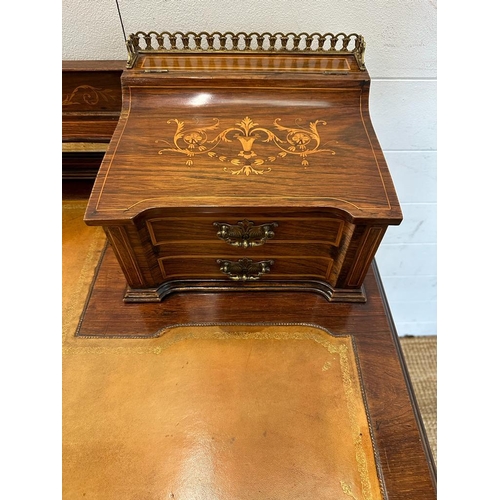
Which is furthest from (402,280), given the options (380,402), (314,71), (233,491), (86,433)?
(86,433)

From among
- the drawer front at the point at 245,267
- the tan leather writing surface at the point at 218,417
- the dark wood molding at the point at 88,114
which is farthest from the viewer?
the dark wood molding at the point at 88,114

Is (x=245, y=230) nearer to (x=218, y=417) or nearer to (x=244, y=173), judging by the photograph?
(x=244, y=173)

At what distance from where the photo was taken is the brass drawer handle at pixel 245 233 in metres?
0.78

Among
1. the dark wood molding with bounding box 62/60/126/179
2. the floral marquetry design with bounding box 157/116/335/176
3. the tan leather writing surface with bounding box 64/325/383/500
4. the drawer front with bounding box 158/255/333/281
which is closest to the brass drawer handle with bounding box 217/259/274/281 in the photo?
the drawer front with bounding box 158/255/333/281

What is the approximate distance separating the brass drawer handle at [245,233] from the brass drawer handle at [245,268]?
84mm

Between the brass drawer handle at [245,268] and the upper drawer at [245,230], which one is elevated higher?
the upper drawer at [245,230]

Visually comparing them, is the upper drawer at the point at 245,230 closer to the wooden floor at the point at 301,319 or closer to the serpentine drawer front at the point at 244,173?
the serpentine drawer front at the point at 244,173

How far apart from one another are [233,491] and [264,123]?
737 mm

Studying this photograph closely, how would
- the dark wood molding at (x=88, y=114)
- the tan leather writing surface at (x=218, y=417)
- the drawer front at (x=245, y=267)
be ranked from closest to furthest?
the tan leather writing surface at (x=218, y=417) < the drawer front at (x=245, y=267) < the dark wood molding at (x=88, y=114)

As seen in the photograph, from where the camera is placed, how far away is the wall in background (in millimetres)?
942

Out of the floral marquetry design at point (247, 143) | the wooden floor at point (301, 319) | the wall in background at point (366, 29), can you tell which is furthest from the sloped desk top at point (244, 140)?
the wooden floor at point (301, 319)

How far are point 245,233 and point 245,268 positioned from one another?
0.45ft

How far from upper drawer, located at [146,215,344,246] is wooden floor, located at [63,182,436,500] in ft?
0.64

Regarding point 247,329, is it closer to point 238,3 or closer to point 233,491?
point 233,491
